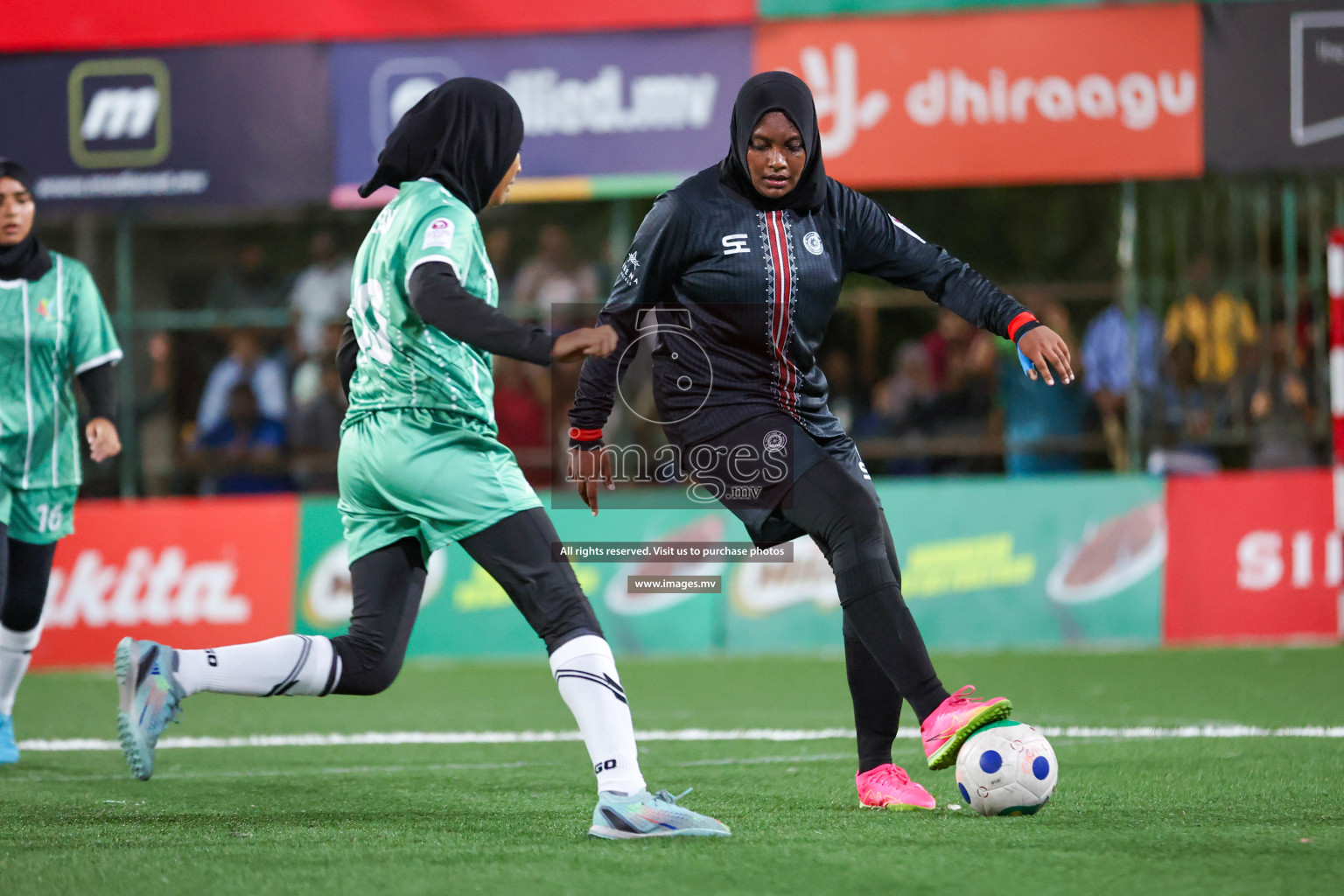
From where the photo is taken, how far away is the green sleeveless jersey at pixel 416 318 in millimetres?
4445

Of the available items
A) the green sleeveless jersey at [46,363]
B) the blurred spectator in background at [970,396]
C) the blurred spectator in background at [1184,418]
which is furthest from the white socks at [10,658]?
the blurred spectator in background at [1184,418]

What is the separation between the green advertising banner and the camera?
11.2 m

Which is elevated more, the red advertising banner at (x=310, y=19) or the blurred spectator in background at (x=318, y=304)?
the red advertising banner at (x=310, y=19)

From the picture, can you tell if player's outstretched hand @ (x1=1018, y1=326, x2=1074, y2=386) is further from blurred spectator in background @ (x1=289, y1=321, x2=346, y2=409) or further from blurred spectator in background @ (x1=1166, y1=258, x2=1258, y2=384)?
blurred spectator in background @ (x1=289, y1=321, x2=346, y2=409)

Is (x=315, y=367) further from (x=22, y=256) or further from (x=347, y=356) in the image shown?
(x=347, y=356)

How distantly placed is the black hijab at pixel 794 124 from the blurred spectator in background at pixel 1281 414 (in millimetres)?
8157

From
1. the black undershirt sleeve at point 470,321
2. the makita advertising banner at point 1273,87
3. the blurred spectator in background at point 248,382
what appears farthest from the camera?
the blurred spectator in background at point 248,382

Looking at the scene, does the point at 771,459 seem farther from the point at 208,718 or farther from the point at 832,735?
the point at 208,718

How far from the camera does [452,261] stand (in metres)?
4.38

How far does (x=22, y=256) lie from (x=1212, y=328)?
9226mm

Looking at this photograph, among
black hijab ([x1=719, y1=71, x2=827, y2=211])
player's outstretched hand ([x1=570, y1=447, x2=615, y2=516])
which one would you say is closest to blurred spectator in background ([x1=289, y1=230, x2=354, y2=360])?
player's outstretched hand ([x1=570, y1=447, x2=615, y2=516])

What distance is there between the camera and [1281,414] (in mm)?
12438

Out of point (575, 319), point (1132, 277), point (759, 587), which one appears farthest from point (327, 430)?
point (1132, 277)

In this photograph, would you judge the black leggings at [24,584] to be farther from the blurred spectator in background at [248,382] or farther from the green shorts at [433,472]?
the blurred spectator in background at [248,382]
